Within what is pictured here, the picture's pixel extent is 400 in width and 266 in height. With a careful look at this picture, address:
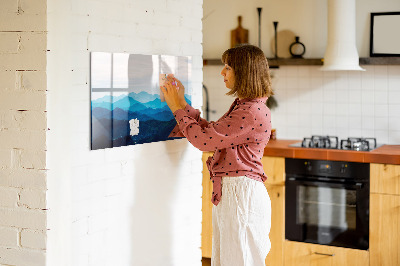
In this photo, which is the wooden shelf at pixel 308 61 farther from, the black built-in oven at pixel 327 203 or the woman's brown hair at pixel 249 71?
the woman's brown hair at pixel 249 71

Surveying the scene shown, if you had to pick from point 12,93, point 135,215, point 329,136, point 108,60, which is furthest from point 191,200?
point 329,136

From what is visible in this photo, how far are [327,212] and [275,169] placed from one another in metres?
0.48

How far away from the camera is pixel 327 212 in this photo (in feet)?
14.2

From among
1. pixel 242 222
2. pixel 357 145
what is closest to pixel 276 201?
pixel 357 145

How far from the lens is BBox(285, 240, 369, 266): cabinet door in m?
4.21

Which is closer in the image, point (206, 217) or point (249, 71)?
point (249, 71)

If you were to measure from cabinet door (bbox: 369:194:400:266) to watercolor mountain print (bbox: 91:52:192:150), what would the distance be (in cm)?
181

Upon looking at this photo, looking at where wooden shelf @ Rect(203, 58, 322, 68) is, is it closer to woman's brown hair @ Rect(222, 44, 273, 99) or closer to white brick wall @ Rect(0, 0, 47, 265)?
woman's brown hair @ Rect(222, 44, 273, 99)

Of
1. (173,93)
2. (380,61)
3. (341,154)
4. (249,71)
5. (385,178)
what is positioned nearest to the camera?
(249,71)

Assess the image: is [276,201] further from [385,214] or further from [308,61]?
[308,61]

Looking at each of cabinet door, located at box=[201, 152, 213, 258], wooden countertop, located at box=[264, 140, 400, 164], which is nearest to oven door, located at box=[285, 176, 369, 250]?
wooden countertop, located at box=[264, 140, 400, 164]

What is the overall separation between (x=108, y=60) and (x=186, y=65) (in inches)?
25.0

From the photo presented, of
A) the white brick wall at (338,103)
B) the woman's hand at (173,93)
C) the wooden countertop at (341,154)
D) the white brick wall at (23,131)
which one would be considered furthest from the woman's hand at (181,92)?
the white brick wall at (338,103)

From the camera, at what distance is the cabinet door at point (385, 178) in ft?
13.2
